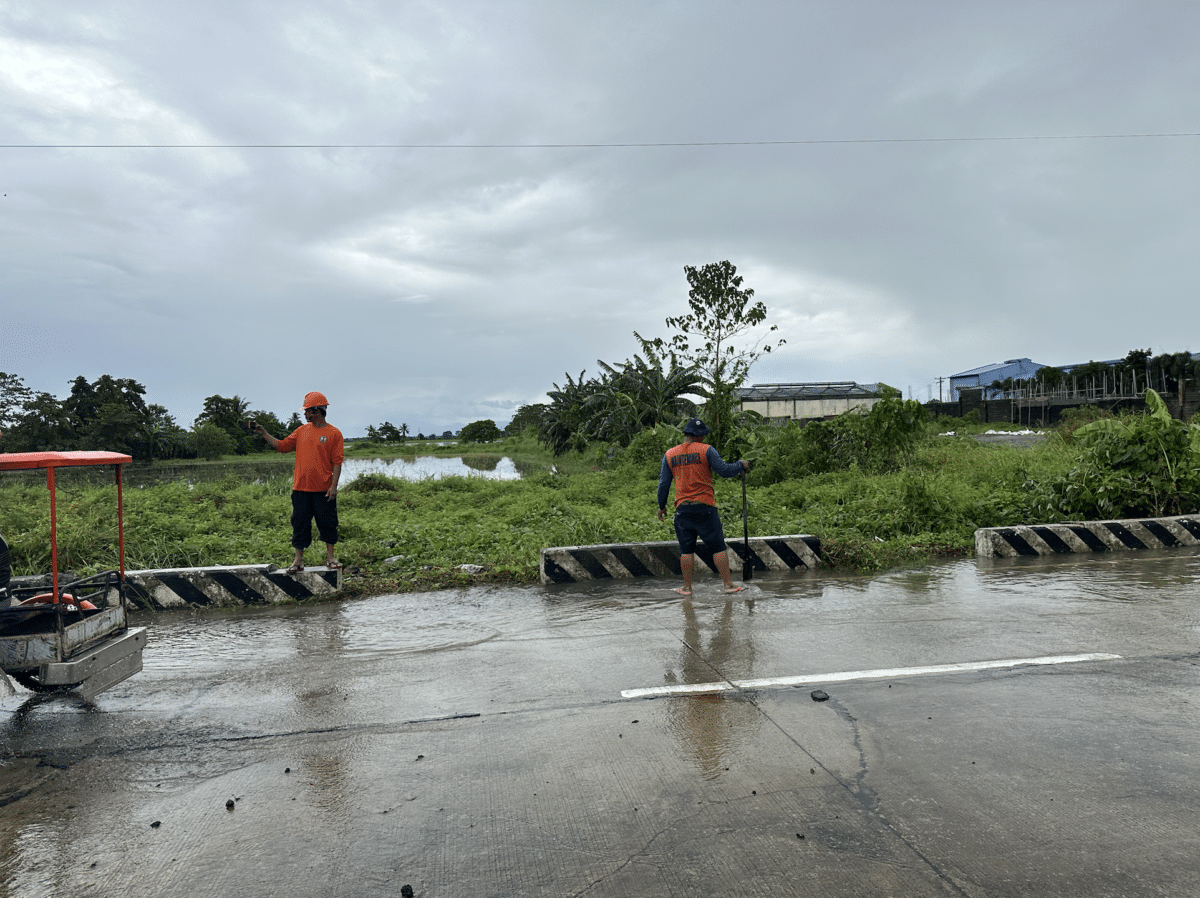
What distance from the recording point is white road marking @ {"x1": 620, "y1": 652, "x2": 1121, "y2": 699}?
5.36 metres

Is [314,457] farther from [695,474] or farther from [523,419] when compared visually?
[523,419]

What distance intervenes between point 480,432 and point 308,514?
273ft

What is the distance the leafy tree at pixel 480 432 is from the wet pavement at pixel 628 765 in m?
84.8

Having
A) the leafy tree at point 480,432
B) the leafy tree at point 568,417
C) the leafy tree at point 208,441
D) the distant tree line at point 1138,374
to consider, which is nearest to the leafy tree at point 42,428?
the leafy tree at point 208,441

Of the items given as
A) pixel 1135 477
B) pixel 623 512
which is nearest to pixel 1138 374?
pixel 1135 477

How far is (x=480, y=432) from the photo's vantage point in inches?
3612

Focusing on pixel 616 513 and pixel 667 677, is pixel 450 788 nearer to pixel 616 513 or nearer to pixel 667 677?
pixel 667 677

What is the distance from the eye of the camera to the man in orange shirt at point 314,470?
8.91 metres

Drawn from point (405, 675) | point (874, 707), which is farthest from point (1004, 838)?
point (405, 675)

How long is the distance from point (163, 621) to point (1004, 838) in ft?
24.8

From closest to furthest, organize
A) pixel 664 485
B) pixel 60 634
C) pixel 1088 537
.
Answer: pixel 60 634 → pixel 664 485 → pixel 1088 537

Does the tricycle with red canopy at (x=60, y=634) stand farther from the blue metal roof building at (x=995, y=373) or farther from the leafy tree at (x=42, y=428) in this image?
the blue metal roof building at (x=995, y=373)

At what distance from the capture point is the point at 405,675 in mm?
5914

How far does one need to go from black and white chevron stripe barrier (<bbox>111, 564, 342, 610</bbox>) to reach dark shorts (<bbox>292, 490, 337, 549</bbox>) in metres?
0.35
